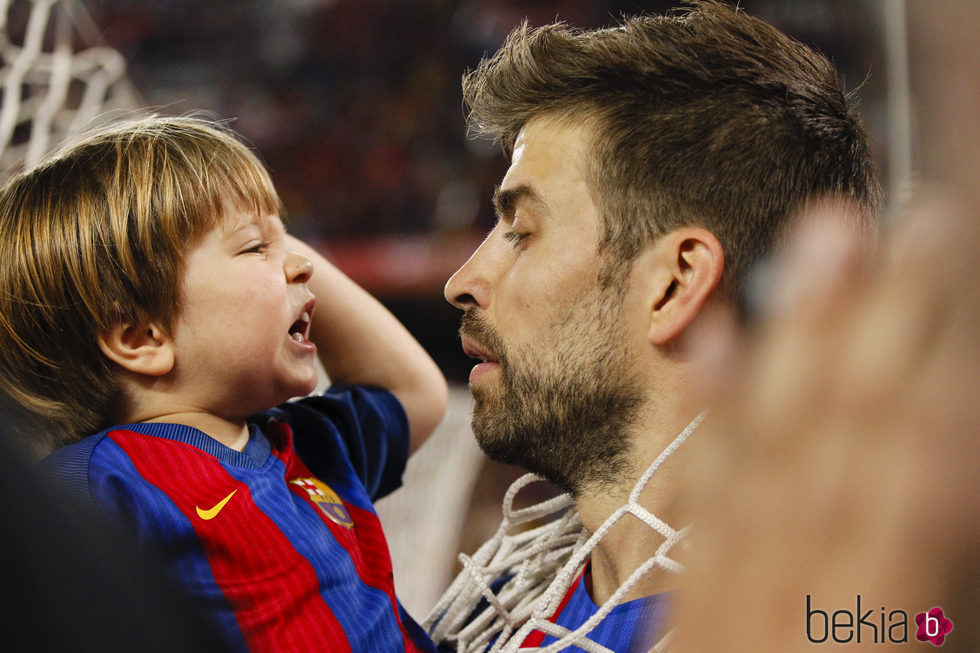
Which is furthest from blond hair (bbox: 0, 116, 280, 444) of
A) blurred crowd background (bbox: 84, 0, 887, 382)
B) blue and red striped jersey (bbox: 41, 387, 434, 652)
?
blurred crowd background (bbox: 84, 0, 887, 382)

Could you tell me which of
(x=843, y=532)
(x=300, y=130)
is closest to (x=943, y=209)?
(x=843, y=532)

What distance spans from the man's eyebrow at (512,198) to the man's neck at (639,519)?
32 cm

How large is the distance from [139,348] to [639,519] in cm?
68

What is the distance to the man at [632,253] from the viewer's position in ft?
3.21

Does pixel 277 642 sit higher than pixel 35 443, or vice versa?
pixel 35 443

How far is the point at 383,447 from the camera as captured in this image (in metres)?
1.37

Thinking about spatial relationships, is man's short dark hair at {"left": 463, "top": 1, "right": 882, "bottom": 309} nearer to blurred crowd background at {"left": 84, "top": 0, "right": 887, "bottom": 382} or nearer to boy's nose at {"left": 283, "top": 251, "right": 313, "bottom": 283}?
boy's nose at {"left": 283, "top": 251, "right": 313, "bottom": 283}

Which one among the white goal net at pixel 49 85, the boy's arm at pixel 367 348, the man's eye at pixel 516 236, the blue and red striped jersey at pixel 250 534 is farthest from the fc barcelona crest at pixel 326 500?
the white goal net at pixel 49 85

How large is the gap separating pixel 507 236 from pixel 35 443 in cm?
61

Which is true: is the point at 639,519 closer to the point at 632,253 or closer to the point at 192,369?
the point at 632,253

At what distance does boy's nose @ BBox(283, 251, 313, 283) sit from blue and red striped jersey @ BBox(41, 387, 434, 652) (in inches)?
9.1

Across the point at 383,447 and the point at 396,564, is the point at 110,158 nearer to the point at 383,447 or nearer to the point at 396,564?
the point at 383,447

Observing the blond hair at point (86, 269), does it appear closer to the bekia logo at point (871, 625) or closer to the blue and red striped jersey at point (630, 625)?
the blue and red striped jersey at point (630, 625)

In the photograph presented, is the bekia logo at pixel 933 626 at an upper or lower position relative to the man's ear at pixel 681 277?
lower
